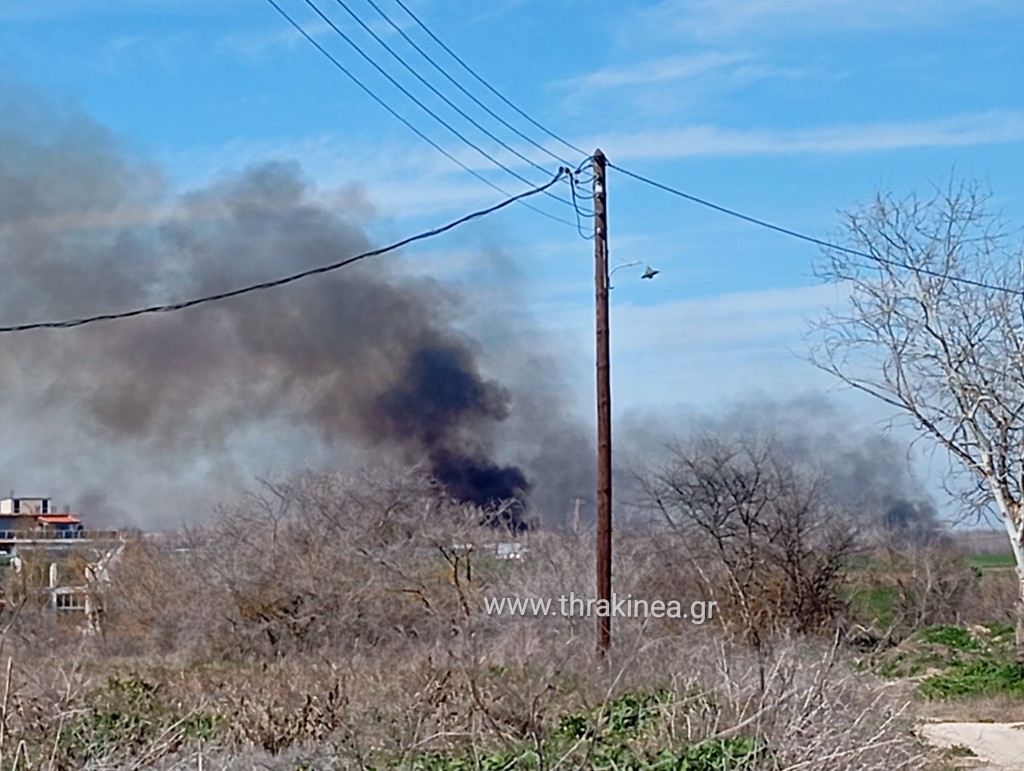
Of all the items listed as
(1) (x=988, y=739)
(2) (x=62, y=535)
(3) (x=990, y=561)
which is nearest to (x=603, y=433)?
(1) (x=988, y=739)

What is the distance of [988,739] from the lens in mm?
16125

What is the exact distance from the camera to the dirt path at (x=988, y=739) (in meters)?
14.0

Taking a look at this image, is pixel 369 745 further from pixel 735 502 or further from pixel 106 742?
pixel 735 502

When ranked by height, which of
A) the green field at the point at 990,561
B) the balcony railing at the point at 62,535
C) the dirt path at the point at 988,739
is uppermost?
the balcony railing at the point at 62,535

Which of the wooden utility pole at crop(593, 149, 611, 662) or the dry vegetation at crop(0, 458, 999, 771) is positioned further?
the wooden utility pole at crop(593, 149, 611, 662)

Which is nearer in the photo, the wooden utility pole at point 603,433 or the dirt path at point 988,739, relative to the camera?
the dirt path at point 988,739

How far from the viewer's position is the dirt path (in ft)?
46.0

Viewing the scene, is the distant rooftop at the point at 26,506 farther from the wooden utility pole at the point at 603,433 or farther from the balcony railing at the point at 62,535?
the wooden utility pole at the point at 603,433

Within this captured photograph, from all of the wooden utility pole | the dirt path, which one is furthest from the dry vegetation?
the dirt path

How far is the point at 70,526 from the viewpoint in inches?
1471

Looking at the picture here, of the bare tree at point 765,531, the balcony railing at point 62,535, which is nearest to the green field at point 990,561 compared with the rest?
the bare tree at point 765,531

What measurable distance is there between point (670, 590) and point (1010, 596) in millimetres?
11657

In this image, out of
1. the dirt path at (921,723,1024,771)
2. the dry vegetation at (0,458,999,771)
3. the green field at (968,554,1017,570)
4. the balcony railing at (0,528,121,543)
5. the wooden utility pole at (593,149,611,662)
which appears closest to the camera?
the dry vegetation at (0,458,999,771)

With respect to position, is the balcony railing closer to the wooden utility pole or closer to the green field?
the wooden utility pole
